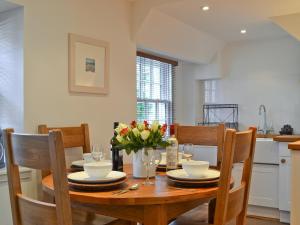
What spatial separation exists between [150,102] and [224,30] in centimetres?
147

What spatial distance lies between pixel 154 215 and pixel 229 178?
38 centimetres

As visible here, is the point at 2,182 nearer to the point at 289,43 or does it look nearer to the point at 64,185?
the point at 64,185

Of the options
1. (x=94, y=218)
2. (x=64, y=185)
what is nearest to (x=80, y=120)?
(x=94, y=218)

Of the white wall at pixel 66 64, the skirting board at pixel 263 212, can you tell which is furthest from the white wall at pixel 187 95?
the skirting board at pixel 263 212

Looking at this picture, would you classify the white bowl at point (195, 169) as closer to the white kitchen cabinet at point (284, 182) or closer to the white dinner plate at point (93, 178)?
the white dinner plate at point (93, 178)

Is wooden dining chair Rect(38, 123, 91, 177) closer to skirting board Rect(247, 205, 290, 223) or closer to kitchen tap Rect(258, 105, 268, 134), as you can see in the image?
skirting board Rect(247, 205, 290, 223)

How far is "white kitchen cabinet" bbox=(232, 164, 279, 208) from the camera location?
3602mm

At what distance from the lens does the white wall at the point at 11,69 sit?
8.34 ft

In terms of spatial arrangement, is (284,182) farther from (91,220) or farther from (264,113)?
(91,220)

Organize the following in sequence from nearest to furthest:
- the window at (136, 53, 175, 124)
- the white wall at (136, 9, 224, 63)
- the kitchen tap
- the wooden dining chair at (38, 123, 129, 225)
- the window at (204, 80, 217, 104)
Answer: the wooden dining chair at (38, 123, 129, 225) < the white wall at (136, 9, 224, 63) < the window at (136, 53, 175, 124) < the kitchen tap < the window at (204, 80, 217, 104)

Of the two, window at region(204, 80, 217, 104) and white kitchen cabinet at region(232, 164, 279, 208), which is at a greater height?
window at region(204, 80, 217, 104)

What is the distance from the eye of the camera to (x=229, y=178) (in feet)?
4.82

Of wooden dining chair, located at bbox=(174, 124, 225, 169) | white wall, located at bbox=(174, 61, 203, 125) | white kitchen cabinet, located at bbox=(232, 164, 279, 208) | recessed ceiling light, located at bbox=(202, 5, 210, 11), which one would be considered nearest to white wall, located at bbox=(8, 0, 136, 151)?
recessed ceiling light, located at bbox=(202, 5, 210, 11)

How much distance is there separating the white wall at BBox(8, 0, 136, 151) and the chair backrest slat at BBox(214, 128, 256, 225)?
1.66 meters
